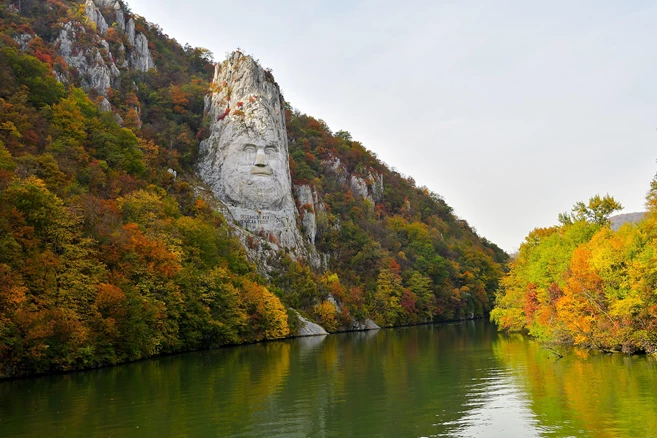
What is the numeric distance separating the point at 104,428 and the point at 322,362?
19.7 meters

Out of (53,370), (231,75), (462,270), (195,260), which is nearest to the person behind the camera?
(53,370)

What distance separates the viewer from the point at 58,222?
32.6 meters

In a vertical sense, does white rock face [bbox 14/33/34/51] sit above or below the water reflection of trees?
above

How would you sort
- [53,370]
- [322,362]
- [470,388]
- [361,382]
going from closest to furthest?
[470,388], [361,382], [53,370], [322,362]

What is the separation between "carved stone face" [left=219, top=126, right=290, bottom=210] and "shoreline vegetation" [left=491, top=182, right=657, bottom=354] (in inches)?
1756

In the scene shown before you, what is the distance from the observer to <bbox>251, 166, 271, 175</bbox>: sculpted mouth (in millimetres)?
83062

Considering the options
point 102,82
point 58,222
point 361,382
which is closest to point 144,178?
point 102,82

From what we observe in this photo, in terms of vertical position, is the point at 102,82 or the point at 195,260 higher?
the point at 102,82

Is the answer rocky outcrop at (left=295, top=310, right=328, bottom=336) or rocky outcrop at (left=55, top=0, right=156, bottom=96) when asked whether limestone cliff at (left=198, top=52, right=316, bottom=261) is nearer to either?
rocky outcrop at (left=295, top=310, right=328, bottom=336)

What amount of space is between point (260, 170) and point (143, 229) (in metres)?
38.1

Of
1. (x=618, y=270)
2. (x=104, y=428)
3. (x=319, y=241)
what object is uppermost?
(x=319, y=241)

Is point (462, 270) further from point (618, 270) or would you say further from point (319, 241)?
point (618, 270)

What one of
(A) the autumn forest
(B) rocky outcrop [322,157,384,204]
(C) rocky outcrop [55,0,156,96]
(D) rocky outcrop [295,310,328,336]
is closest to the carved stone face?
(A) the autumn forest

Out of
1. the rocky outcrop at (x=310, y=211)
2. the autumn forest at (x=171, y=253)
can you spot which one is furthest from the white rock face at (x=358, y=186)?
the rocky outcrop at (x=310, y=211)
